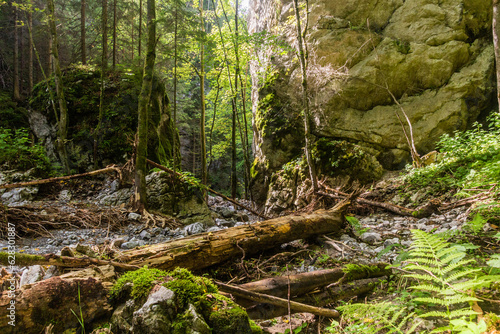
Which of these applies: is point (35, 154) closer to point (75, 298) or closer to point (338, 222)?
point (75, 298)

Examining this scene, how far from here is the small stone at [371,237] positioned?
3.66 meters

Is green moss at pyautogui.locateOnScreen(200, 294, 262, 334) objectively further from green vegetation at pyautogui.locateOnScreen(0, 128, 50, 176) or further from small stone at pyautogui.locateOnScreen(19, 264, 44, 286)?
green vegetation at pyautogui.locateOnScreen(0, 128, 50, 176)

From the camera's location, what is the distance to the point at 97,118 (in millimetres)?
8562

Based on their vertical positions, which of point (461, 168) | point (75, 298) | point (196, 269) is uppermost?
point (461, 168)

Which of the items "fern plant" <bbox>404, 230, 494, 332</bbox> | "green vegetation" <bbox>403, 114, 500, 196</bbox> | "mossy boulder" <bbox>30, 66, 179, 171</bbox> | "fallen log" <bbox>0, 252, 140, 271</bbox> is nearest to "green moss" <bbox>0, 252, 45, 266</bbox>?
"fallen log" <bbox>0, 252, 140, 271</bbox>

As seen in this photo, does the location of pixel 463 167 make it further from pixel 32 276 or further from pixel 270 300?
pixel 32 276

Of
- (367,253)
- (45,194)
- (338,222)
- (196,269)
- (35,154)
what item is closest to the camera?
(196,269)

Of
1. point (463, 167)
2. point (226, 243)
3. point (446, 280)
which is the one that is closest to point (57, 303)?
point (226, 243)

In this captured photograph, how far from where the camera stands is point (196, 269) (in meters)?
2.63

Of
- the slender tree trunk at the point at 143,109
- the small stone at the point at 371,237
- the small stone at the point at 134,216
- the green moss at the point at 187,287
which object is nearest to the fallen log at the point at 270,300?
the green moss at the point at 187,287

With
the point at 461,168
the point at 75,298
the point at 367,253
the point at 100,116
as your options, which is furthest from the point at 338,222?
the point at 100,116

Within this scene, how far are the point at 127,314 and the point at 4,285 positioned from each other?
77cm

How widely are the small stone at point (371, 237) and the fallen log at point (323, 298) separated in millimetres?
1309

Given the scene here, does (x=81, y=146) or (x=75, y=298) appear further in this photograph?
(x=81, y=146)
